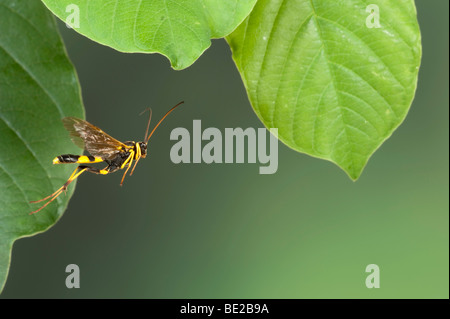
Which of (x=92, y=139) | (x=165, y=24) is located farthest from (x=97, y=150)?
(x=165, y=24)

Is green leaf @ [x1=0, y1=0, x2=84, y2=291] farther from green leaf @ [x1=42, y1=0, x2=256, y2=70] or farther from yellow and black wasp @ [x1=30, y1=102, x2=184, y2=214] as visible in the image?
green leaf @ [x1=42, y1=0, x2=256, y2=70]

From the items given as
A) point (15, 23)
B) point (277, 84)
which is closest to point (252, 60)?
point (277, 84)

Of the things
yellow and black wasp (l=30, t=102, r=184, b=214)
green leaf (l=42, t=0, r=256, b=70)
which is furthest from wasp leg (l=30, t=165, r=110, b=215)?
green leaf (l=42, t=0, r=256, b=70)

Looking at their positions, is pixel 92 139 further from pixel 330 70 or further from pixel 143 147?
pixel 330 70

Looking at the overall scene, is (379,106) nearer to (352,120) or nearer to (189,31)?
(352,120)

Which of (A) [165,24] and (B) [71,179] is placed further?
(B) [71,179]

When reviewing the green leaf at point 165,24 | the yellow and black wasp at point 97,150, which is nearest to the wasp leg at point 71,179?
the yellow and black wasp at point 97,150
